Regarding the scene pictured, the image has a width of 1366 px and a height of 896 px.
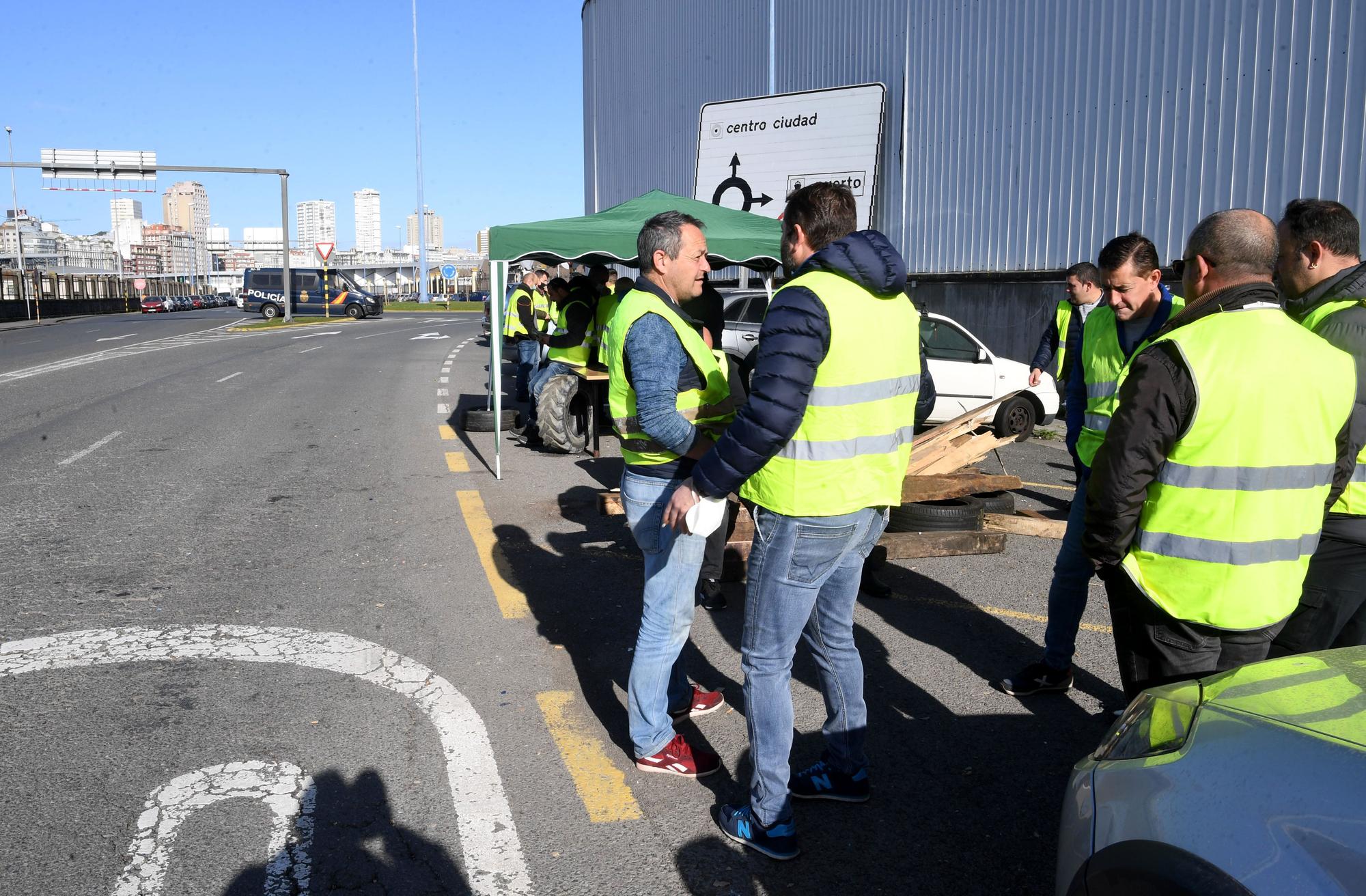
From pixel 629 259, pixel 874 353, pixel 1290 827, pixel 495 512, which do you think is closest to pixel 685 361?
pixel 874 353

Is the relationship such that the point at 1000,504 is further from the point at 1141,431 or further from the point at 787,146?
the point at 787,146

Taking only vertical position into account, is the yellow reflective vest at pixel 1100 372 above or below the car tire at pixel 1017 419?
above

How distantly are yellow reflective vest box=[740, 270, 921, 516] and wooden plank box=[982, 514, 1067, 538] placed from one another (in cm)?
413

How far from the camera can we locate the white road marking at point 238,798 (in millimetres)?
2920

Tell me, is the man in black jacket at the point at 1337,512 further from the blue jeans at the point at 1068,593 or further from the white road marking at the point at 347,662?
the white road marking at the point at 347,662

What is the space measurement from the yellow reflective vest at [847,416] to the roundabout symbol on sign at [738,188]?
1409 centimetres

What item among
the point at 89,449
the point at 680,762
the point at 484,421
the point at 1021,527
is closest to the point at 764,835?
the point at 680,762

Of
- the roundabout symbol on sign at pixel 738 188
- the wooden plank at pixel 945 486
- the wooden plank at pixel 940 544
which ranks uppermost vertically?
the roundabout symbol on sign at pixel 738 188

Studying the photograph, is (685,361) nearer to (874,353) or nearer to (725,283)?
(874,353)

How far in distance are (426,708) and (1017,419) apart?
9.86 meters

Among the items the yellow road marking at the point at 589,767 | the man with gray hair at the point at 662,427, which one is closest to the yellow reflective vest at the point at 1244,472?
the man with gray hair at the point at 662,427

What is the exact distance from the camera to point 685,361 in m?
3.37

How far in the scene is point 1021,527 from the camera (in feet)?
22.5

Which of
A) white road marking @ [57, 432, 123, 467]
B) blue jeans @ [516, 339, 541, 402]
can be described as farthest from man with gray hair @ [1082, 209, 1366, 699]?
blue jeans @ [516, 339, 541, 402]
